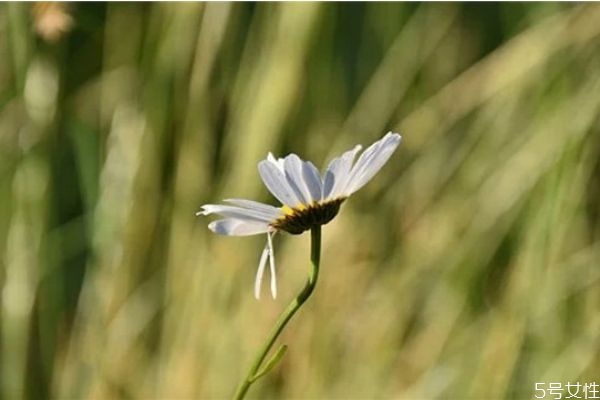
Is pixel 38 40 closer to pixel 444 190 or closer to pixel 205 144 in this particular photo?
pixel 205 144

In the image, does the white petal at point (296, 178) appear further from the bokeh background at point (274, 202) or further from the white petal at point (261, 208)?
the bokeh background at point (274, 202)

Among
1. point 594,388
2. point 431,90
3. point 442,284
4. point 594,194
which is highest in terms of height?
point 431,90

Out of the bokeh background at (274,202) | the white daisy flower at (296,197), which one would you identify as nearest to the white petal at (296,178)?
the white daisy flower at (296,197)

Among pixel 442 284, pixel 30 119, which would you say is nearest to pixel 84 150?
pixel 30 119

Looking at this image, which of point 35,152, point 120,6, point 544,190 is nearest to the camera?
point 35,152

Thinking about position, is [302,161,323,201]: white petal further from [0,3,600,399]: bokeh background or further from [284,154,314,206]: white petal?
[0,3,600,399]: bokeh background

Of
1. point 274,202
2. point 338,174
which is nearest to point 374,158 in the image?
point 338,174

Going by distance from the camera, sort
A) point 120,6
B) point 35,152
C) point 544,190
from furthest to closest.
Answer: point 120,6 → point 544,190 → point 35,152

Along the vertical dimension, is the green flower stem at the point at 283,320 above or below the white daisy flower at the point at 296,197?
below
